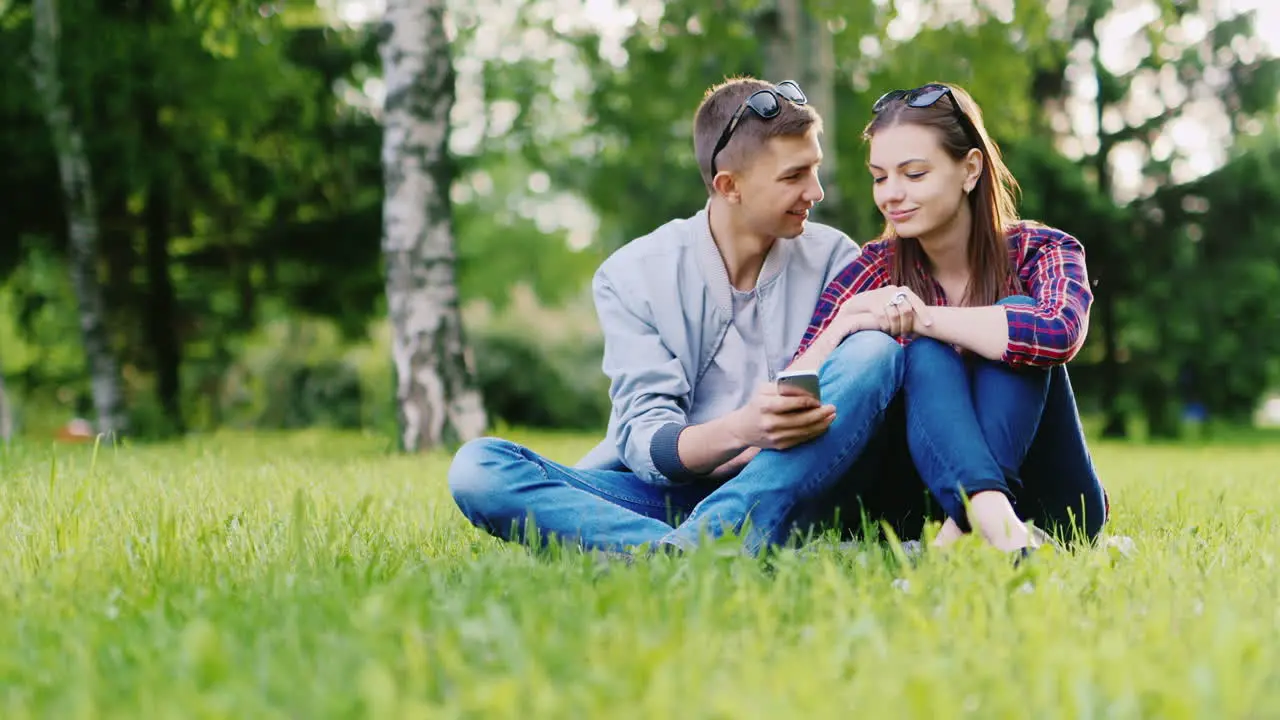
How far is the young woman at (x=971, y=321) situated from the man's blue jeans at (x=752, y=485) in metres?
0.12

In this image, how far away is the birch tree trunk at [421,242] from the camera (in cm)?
712

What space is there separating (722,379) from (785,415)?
0.69 m

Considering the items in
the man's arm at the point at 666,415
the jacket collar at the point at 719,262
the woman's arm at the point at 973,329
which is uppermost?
the jacket collar at the point at 719,262

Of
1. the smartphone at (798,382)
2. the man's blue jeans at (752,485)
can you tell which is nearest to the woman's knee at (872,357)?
the man's blue jeans at (752,485)

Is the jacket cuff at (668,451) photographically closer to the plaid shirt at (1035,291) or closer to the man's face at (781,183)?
the plaid shirt at (1035,291)

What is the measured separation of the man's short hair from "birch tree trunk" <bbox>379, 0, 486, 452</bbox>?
3.92 metres

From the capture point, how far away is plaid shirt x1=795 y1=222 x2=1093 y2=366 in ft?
9.07

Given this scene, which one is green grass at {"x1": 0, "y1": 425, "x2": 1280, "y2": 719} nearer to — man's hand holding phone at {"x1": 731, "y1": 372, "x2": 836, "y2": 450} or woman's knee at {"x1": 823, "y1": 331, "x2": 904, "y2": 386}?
man's hand holding phone at {"x1": 731, "y1": 372, "x2": 836, "y2": 450}

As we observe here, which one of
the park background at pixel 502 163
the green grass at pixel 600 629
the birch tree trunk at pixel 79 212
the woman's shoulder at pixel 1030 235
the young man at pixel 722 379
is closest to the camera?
the green grass at pixel 600 629

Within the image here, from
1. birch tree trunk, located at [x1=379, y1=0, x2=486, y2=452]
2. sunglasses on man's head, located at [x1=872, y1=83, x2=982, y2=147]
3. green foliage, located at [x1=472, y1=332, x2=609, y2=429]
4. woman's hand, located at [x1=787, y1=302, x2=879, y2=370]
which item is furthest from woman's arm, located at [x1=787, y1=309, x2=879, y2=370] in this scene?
green foliage, located at [x1=472, y1=332, x2=609, y2=429]

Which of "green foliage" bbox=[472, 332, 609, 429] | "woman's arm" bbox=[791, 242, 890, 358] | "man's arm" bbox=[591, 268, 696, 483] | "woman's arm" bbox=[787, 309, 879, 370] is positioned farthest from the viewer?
"green foliage" bbox=[472, 332, 609, 429]

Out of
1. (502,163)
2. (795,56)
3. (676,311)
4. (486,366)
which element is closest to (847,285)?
(676,311)

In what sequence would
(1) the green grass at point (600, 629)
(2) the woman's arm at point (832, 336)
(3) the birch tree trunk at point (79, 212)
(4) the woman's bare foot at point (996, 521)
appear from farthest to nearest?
1. (3) the birch tree trunk at point (79, 212)
2. (2) the woman's arm at point (832, 336)
3. (4) the woman's bare foot at point (996, 521)
4. (1) the green grass at point (600, 629)

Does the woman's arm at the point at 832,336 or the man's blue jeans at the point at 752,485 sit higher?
the woman's arm at the point at 832,336
